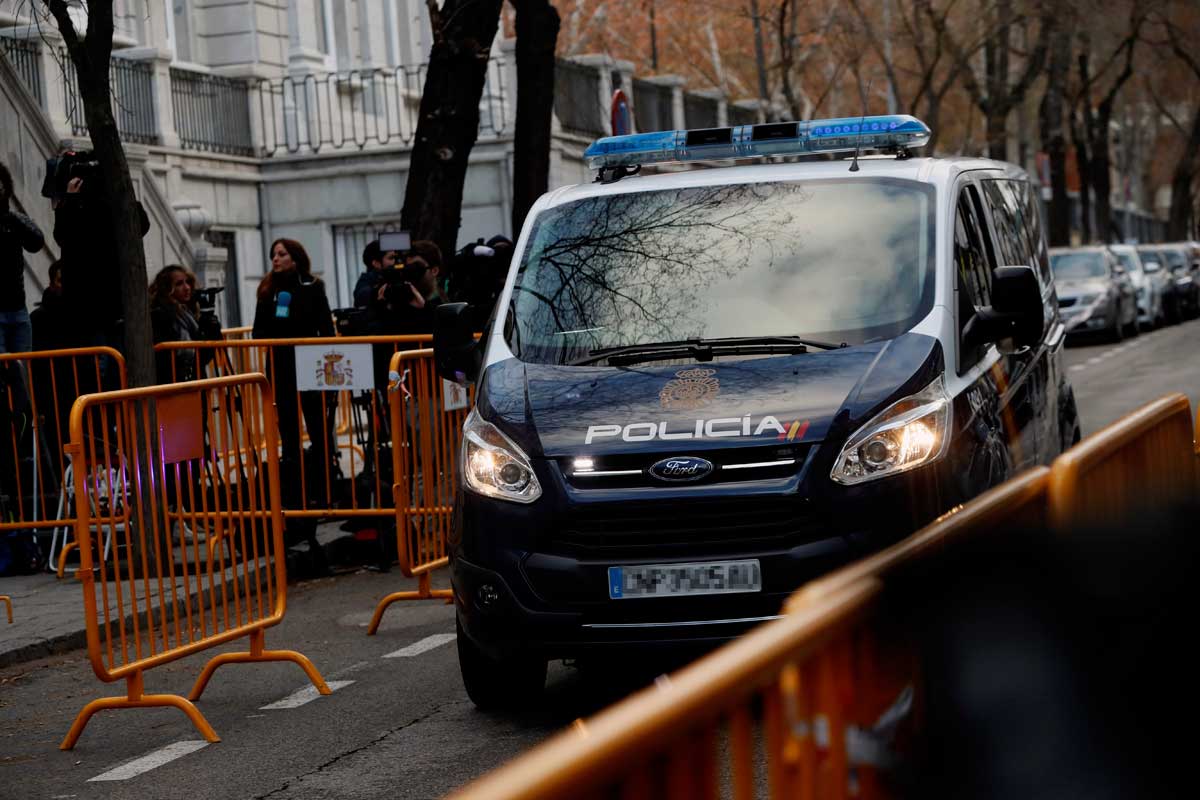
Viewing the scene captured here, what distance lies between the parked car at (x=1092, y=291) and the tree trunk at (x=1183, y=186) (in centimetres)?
2418

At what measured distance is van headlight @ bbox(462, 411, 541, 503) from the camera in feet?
21.7

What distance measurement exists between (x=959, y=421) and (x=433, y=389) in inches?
141

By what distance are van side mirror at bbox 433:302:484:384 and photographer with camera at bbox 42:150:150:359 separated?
13.6 ft

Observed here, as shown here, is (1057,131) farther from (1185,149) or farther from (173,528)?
(173,528)

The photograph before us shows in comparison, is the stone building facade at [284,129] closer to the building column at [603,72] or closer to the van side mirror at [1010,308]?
the building column at [603,72]

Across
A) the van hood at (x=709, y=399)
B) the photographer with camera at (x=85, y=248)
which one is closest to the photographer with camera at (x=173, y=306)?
the photographer with camera at (x=85, y=248)

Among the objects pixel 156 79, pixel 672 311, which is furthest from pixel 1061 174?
pixel 672 311

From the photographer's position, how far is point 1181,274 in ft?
142

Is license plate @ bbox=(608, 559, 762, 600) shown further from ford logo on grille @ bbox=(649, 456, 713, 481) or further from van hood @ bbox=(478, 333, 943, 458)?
van hood @ bbox=(478, 333, 943, 458)

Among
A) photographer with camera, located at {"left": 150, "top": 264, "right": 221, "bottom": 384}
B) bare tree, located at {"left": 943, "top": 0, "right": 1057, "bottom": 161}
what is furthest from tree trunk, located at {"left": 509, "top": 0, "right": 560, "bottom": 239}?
bare tree, located at {"left": 943, "top": 0, "right": 1057, "bottom": 161}

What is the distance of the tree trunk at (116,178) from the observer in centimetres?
1082

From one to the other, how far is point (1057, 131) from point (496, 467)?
3885 cm

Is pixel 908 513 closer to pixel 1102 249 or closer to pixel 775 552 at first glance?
pixel 775 552

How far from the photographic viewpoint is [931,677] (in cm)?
283
